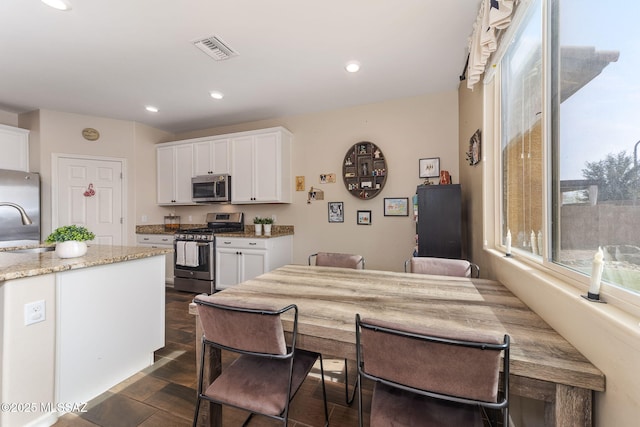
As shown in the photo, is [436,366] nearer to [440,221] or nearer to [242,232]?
[440,221]

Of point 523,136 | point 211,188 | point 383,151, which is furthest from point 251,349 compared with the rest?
point 211,188

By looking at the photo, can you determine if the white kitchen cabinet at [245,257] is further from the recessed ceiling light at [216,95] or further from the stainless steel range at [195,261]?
the recessed ceiling light at [216,95]

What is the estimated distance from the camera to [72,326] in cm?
162

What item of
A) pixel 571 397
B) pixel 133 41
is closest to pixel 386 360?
pixel 571 397

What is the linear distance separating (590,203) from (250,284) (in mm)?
1631

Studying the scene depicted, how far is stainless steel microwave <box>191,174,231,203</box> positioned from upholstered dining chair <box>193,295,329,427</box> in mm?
3223

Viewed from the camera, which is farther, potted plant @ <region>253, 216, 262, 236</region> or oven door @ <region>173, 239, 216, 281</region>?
potted plant @ <region>253, 216, 262, 236</region>

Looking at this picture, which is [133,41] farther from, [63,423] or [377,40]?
[63,423]

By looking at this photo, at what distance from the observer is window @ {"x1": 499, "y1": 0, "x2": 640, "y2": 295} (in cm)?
80

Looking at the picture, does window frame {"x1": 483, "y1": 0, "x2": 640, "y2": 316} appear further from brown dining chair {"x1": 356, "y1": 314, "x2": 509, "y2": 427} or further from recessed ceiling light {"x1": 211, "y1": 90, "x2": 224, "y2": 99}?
recessed ceiling light {"x1": 211, "y1": 90, "x2": 224, "y2": 99}

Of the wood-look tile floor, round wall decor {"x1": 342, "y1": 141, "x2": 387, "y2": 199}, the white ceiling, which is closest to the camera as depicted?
the wood-look tile floor

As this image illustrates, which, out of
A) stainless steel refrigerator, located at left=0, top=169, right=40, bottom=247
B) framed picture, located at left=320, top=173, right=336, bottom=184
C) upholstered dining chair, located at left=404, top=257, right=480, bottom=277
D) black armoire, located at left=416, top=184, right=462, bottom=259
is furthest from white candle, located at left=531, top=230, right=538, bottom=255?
stainless steel refrigerator, located at left=0, top=169, right=40, bottom=247

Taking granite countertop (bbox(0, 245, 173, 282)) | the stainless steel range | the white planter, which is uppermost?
the white planter

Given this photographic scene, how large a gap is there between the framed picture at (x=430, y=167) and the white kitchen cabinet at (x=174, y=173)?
143 inches
